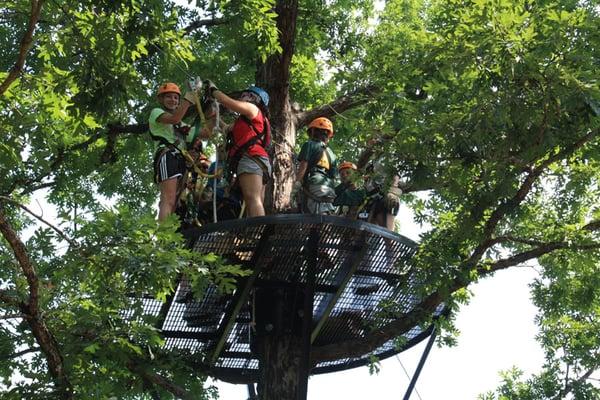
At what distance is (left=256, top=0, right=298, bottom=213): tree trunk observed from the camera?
37.4 ft

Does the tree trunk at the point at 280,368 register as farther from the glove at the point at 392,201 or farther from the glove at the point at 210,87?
the glove at the point at 210,87

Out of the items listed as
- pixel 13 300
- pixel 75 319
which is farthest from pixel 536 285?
pixel 13 300

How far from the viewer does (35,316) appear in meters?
7.71

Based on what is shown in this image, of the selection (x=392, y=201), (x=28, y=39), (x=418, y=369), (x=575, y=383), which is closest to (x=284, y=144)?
(x=392, y=201)

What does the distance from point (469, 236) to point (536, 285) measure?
4595 mm

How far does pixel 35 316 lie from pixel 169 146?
2.73 metres

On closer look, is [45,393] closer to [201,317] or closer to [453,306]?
[201,317]

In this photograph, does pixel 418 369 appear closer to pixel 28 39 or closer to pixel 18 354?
pixel 18 354

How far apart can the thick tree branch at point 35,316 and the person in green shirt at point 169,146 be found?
6.93 feet

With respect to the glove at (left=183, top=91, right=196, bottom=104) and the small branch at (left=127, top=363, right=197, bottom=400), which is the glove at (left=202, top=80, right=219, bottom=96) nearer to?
the glove at (left=183, top=91, right=196, bottom=104)

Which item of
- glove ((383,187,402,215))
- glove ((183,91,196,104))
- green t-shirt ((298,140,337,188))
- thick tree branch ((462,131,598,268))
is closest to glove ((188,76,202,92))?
glove ((183,91,196,104))

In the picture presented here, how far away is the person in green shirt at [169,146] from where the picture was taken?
32.4 ft

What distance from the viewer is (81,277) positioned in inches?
329

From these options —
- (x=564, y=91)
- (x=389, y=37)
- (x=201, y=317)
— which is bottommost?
(x=201, y=317)
